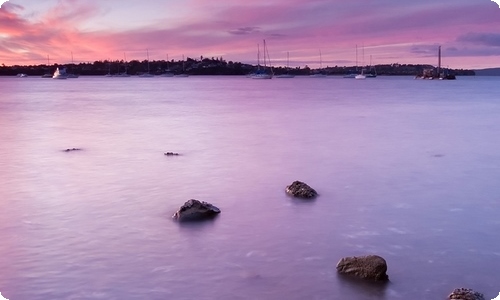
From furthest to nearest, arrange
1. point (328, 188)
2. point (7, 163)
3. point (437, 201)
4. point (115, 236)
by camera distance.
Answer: point (7, 163)
point (328, 188)
point (437, 201)
point (115, 236)

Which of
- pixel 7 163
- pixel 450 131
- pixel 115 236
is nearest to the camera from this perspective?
pixel 115 236

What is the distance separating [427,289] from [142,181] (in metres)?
7.23

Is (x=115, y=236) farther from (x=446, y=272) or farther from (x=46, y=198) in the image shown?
(x=446, y=272)

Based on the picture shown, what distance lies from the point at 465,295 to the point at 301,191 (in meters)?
4.89

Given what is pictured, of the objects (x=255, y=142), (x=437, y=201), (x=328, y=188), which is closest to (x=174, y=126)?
(x=255, y=142)

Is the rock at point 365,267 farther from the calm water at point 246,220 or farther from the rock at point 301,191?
the rock at point 301,191

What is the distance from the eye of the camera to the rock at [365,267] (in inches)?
249

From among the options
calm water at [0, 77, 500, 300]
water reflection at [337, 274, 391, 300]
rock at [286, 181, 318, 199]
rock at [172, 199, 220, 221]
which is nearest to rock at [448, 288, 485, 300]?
calm water at [0, 77, 500, 300]

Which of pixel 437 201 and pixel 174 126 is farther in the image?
pixel 174 126

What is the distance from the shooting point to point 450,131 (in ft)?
75.6

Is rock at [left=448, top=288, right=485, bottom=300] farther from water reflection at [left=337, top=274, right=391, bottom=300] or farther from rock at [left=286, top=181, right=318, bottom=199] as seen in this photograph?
rock at [left=286, top=181, right=318, bottom=199]

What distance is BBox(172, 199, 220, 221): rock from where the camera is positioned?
876cm

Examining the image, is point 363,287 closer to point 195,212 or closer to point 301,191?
point 195,212

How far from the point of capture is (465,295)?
18.7ft
